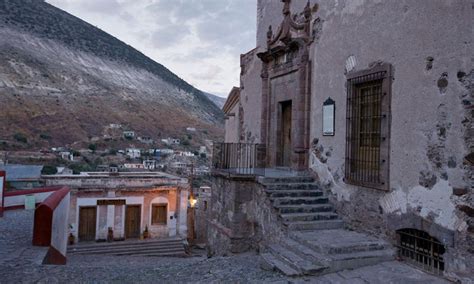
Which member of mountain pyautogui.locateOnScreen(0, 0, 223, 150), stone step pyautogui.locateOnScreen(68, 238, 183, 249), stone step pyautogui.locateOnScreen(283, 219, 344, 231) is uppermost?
mountain pyautogui.locateOnScreen(0, 0, 223, 150)

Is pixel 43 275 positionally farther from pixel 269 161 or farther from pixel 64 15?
pixel 64 15

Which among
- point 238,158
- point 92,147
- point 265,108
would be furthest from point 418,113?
point 92,147

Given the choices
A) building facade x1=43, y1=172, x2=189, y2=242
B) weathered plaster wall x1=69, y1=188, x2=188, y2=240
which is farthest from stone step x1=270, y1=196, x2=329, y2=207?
weathered plaster wall x1=69, y1=188, x2=188, y2=240

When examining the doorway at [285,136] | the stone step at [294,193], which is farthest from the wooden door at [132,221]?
the stone step at [294,193]

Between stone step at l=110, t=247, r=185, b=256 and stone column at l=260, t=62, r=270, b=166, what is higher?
stone column at l=260, t=62, r=270, b=166

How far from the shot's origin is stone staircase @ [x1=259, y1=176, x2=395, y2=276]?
16.5 feet

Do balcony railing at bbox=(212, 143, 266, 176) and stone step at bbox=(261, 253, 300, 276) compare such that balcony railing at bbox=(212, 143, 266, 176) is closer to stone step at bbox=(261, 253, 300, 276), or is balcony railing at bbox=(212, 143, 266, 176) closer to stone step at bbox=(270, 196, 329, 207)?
stone step at bbox=(270, 196, 329, 207)

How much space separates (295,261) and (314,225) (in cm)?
133

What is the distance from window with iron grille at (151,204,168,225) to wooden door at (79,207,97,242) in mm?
2695

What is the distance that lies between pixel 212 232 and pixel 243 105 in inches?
161

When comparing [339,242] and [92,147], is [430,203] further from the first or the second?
[92,147]

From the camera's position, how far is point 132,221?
18109 millimetres

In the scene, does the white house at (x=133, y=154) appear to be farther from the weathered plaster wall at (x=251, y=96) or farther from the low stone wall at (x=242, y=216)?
the low stone wall at (x=242, y=216)

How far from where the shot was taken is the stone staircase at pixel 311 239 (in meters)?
5.04
